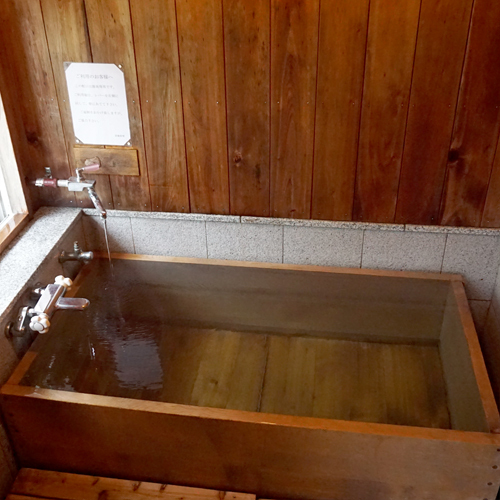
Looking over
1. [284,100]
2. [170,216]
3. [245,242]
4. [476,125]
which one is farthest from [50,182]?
[476,125]

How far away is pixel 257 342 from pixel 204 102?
0.94 metres

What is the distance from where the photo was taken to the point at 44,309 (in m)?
1.67

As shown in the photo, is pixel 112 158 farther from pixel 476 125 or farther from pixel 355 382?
pixel 476 125

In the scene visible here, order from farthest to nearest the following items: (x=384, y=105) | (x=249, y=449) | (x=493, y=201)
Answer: (x=493, y=201) → (x=384, y=105) → (x=249, y=449)

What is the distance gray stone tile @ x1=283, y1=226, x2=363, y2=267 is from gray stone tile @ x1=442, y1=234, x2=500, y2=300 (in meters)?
0.36

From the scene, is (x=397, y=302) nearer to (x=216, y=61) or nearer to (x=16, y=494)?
(x=216, y=61)

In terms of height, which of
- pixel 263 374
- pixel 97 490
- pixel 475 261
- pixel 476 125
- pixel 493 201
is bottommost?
pixel 97 490

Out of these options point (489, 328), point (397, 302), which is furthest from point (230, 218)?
point (489, 328)

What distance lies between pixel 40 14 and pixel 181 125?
2.02 feet

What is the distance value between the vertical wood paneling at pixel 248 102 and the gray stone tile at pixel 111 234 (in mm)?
474

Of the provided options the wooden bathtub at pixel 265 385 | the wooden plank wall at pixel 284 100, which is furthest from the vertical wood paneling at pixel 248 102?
the wooden bathtub at pixel 265 385

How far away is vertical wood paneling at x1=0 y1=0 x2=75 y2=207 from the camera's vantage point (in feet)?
6.23

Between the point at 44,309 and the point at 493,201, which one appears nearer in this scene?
the point at 44,309

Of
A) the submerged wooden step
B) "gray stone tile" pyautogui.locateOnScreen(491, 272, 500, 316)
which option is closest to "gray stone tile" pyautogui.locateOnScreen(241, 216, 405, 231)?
"gray stone tile" pyautogui.locateOnScreen(491, 272, 500, 316)
